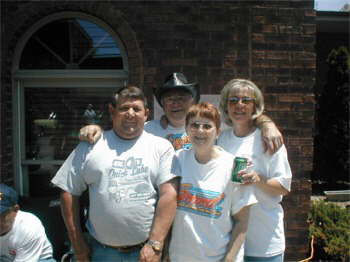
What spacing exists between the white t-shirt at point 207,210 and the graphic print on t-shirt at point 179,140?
46cm

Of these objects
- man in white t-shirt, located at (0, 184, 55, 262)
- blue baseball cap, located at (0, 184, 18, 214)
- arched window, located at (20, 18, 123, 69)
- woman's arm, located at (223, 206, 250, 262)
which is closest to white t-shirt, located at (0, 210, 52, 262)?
man in white t-shirt, located at (0, 184, 55, 262)

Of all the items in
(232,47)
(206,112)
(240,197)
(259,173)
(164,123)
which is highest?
(232,47)

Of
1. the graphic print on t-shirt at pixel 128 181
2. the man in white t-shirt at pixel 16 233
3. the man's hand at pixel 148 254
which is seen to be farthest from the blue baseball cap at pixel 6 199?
the man's hand at pixel 148 254

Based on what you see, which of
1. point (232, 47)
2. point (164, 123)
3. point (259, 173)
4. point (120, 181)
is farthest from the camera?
point (232, 47)

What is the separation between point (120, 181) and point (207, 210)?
520 millimetres

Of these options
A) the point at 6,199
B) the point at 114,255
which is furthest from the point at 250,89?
the point at 6,199

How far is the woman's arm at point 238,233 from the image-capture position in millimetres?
2098

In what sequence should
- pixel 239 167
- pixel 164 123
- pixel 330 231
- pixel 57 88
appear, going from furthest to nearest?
1. pixel 57 88
2. pixel 330 231
3. pixel 164 123
4. pixel 239 167

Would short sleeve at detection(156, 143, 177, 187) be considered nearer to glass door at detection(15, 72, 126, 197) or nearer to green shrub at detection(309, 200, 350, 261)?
glass door at detection(15, 72, 126, 197)

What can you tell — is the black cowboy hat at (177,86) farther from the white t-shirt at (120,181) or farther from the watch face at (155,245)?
the watch face at (155,245)

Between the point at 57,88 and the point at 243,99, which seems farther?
the point at 57,88

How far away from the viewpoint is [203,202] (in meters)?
2.10

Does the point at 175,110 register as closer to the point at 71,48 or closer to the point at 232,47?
the point at 232,47

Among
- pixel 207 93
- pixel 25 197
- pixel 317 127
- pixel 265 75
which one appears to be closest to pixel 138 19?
pixel 207 93
